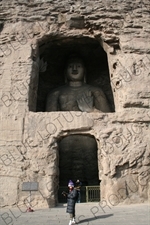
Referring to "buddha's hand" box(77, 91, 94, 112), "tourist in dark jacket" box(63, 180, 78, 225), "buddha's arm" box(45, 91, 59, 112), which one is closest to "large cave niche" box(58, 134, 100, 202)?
"buddha's hand" box(77, 91, 94, 112)

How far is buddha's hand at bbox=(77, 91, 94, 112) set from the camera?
1028 cm

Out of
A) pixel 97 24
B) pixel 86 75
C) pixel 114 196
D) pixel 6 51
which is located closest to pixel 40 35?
pixel 6 51

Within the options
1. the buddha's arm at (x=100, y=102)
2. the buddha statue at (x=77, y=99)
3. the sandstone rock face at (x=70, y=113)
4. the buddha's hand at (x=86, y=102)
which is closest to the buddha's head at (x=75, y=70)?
the buddha statue at (x=77, y=99)

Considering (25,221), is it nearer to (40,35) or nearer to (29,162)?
(29,162)

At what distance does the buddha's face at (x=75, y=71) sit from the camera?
11.4 metres

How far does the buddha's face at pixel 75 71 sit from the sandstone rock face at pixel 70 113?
1616 millimetres

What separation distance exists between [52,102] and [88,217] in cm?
559

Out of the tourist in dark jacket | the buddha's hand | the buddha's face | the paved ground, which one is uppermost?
the buddha's face

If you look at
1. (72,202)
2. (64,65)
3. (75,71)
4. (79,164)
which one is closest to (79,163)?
(79,164)

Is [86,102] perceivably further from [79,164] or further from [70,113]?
[79,164]

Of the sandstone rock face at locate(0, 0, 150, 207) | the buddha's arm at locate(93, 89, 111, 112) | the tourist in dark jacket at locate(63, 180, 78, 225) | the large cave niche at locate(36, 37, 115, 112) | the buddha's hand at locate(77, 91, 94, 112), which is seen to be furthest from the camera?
the large cave niche at locate(36, 37, 115, 112)

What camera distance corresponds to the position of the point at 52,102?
10.5 m

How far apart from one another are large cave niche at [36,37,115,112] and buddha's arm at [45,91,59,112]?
89 cm

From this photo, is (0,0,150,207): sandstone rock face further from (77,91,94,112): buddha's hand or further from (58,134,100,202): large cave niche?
(58,134,100,202): large cave niche
